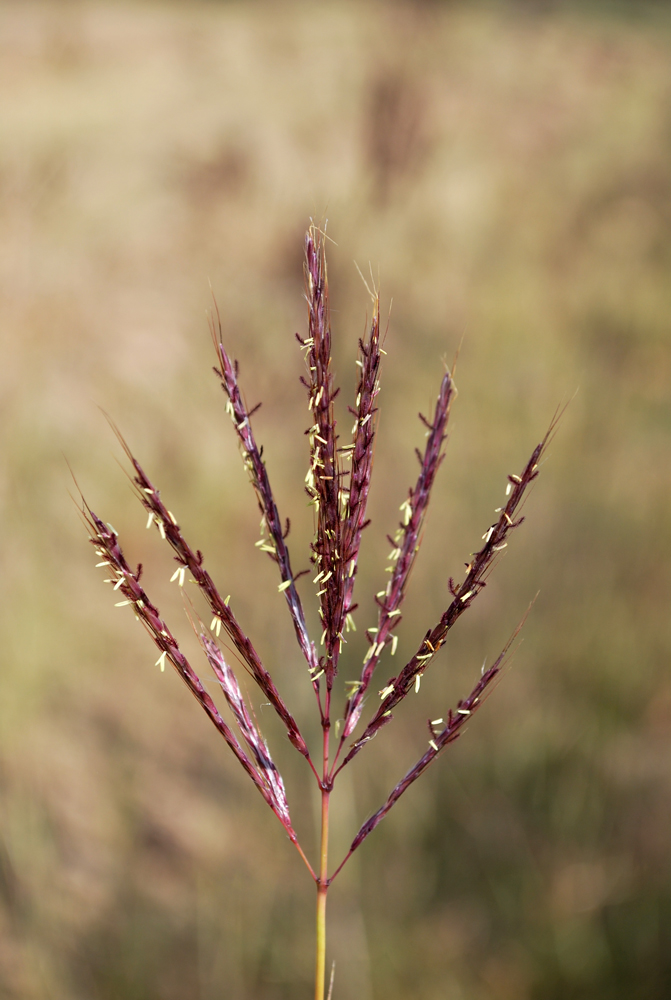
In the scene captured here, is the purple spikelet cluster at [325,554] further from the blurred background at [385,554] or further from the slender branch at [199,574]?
the blurred background at [385,554]

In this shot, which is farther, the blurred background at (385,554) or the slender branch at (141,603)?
the blurred background at (385,554)

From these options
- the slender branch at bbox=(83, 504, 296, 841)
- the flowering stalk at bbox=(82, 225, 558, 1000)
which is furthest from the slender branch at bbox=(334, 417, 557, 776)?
the slender branch at bbox=(83, 504, 296, 841)

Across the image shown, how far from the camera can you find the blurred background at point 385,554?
2164 millimetres

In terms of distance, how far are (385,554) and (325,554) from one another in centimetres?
279

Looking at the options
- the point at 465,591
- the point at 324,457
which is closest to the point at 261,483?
the point at 324,457

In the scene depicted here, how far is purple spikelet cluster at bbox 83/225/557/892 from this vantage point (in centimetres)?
53

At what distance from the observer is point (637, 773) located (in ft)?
8.08

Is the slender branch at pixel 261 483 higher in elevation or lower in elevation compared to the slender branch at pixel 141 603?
higher

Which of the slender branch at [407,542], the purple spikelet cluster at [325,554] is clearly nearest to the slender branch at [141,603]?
the purple spikelet cluster at [325,554]

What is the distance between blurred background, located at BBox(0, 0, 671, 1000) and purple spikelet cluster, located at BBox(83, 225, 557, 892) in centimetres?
18

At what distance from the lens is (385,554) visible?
3.33m

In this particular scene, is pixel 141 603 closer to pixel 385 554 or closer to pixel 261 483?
pixel 261 483

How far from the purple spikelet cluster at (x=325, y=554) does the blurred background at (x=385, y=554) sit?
0.58ft

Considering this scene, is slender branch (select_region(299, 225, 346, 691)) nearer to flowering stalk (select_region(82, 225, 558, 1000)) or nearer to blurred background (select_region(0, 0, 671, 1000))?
flowering stalk (select_region(82, 225, 558, 1000))
